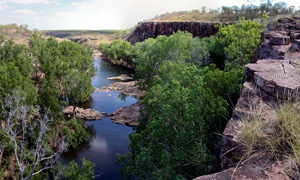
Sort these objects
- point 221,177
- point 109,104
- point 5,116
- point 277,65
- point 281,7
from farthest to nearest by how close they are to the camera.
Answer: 1. point 281,7
2. point 109,104
3. point 5,116
4. point 277,65
5. point 221,177

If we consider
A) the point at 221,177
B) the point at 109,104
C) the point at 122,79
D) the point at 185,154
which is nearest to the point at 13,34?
the point at 122,79

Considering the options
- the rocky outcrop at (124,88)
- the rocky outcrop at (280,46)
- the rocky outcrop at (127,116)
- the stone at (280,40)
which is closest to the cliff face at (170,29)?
the rocky outcrop at (124,88)

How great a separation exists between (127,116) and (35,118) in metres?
12.2

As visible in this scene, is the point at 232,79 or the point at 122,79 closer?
the point at 232,79

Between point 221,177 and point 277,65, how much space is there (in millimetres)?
6892

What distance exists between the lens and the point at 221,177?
4965mm

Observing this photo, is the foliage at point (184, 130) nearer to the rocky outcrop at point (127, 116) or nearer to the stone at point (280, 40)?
the stone at point (280, 40)

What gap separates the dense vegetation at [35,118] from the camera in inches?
592

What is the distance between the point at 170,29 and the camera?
80250 millimetres

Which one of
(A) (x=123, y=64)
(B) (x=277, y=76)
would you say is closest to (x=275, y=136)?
(B) (x=277, y=76)

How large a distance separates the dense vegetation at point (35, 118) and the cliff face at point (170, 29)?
41.3 m

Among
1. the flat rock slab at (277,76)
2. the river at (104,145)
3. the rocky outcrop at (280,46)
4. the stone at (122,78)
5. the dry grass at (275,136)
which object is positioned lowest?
the river at (104,145)

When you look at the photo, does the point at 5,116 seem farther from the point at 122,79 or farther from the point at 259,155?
the point at 122,79

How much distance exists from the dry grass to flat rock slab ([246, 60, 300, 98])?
1.30 m
